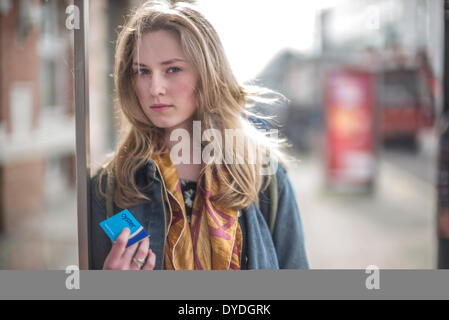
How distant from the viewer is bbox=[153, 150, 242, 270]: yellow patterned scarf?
54.3 inches

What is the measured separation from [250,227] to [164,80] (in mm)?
502

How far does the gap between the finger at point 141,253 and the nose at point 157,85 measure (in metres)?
0.43

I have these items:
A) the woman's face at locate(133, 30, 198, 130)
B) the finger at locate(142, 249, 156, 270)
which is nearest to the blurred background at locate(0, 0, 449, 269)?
the woman's face at locate(133, 30, 198, 130)

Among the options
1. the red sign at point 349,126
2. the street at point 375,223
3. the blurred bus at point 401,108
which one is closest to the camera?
the street at point 375,223

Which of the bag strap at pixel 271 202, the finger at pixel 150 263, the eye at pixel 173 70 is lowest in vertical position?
the finger at pixel 150 263

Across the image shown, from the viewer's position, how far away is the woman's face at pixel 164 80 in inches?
52.9

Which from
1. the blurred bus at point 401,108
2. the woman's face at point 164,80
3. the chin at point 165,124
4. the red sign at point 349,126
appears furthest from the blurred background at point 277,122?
the blurred bus at point 401,108

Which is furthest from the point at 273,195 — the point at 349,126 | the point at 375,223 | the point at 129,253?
the point at 349,126

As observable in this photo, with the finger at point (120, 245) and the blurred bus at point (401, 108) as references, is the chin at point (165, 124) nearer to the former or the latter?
the finger at point (120, 245)

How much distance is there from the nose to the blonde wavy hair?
72 mm

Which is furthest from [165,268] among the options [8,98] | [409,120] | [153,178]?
[409,120]

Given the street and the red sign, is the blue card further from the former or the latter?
the red sign

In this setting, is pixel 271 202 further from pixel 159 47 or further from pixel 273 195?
pixel 159 47
